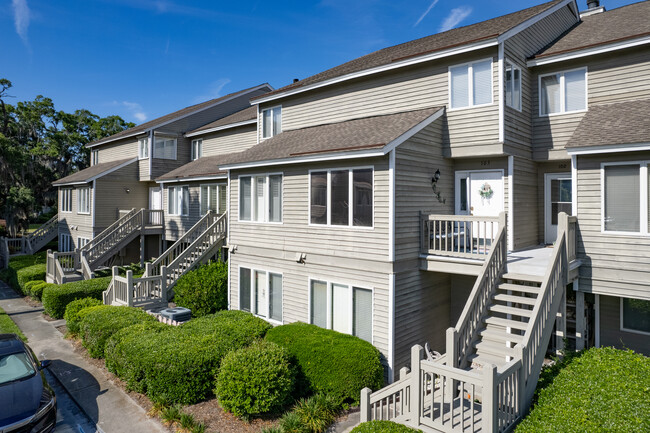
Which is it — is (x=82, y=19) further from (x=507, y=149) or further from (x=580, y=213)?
(x=580, y=213)

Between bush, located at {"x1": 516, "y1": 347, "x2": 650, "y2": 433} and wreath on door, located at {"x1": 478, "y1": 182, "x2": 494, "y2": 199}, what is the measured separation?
17.8 feet

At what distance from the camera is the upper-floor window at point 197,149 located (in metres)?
25.6

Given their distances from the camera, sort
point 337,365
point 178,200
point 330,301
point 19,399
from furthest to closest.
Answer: point 178,200, point 330,301, point 337,365, point 19,399

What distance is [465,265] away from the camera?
9.72 m

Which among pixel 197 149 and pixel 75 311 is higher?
pixel 197 149

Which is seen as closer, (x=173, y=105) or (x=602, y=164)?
(x=602, y=164)

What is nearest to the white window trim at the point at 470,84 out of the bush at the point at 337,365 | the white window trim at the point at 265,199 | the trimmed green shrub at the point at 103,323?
the white window trim at the point at 265,199

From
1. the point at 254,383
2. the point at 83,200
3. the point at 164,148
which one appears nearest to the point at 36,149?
the point at 83,200

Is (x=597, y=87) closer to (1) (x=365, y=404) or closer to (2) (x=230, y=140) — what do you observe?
(1) (x=365, y=404)

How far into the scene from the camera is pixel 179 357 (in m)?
8.97

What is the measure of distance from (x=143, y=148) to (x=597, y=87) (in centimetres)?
2451

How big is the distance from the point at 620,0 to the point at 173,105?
32.3 m

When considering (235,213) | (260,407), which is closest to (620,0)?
(235,213)

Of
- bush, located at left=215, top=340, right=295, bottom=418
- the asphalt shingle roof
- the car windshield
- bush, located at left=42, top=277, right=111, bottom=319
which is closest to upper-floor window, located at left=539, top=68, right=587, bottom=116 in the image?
the asphalt shingle roof
